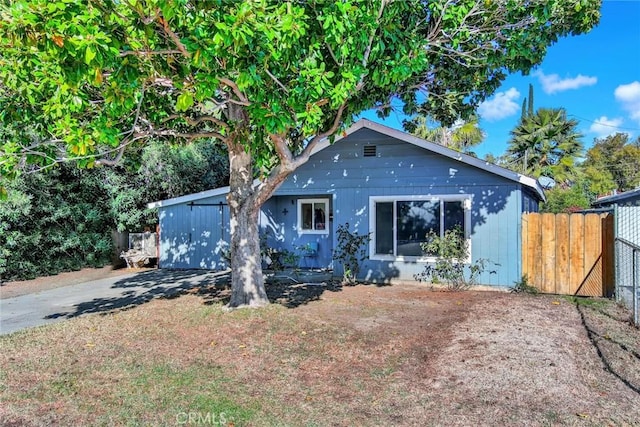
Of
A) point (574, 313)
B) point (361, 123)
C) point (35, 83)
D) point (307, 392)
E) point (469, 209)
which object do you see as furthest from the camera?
point (361, 123)

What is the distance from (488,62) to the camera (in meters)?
7.33

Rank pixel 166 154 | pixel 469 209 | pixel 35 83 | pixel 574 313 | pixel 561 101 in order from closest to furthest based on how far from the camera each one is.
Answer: pixel 35 83
pixel 574 313
pixel 469 209
pixel 166 154
pixel 561 101

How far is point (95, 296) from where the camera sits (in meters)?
9.55

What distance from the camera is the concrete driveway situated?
25.0 ft

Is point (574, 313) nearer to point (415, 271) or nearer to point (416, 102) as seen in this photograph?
point (415, 271)

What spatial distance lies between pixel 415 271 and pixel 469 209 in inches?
78.6

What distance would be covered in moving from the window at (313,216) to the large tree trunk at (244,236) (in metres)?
5.19

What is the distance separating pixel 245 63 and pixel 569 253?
8162 mm

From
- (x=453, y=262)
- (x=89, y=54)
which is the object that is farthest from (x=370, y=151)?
Answer: (x=89, y=54)

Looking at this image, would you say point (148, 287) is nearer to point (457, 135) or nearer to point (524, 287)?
point (524, 287)

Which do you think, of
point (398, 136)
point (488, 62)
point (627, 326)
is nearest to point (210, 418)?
point (627, 326)

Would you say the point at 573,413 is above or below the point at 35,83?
below

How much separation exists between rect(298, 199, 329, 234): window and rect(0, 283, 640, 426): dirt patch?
5.38 meters

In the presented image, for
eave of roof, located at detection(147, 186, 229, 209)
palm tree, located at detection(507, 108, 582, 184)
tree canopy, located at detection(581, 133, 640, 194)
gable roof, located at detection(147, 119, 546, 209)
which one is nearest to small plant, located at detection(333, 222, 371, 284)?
gable roof, located at detection(147, 119, 546, 209)
